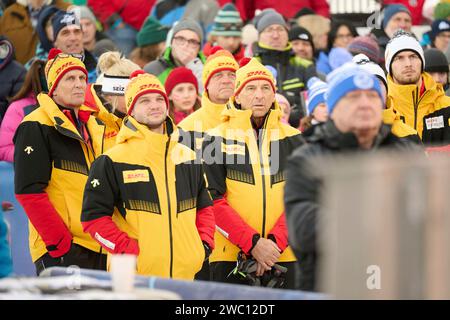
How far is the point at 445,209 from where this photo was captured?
4.99 m

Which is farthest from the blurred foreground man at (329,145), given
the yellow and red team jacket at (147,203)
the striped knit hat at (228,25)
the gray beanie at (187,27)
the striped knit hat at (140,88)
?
the striped knit hat at (228,25)

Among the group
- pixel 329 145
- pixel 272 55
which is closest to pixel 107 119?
pixel 272 55

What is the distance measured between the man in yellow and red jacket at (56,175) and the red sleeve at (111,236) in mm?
786

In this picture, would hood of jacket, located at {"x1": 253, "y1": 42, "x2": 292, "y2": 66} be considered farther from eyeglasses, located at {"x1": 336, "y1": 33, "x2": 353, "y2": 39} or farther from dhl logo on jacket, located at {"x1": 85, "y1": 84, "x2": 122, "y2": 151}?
dhl logo on jacket, located at {"x1": 85, "y1": 84, "x2": 122, "y2": 151}

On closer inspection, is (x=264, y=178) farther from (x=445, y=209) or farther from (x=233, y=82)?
(x=445, y=209)

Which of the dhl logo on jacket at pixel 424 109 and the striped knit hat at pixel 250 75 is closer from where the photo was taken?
the striped knit hat at pixel 250 75

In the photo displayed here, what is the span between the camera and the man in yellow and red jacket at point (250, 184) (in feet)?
32.8

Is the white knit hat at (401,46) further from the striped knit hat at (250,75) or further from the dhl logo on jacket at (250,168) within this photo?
the dhl logo on jacket at (250,168)

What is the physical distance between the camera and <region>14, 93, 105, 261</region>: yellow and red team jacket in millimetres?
10039

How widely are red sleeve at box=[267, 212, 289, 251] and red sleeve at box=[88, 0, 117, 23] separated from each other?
7296 mm

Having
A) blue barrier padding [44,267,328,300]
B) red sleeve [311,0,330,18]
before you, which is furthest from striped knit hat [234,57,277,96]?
red sleeve [311,0,330,18]
